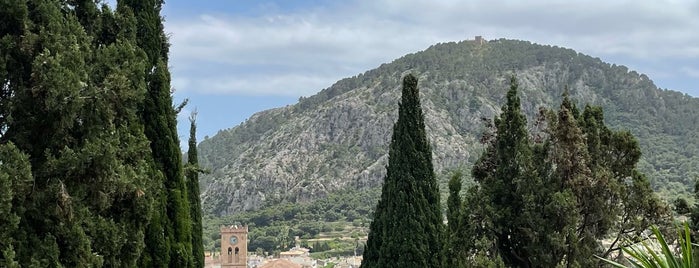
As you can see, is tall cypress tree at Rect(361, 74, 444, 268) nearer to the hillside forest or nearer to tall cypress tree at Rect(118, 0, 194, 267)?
the hillside forest

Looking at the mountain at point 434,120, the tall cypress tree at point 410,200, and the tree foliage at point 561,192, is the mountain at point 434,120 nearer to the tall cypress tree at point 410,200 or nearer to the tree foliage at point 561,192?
the tall cypress tree at point 410,200

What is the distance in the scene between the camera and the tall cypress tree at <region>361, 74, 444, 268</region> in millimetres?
14836

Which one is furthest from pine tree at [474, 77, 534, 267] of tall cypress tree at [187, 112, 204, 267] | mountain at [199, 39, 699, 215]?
mountain at [199, 39, 699, 215]

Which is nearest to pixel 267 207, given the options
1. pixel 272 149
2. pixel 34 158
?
pixel 272 149

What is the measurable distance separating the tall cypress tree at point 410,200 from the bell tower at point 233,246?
49.2 metres

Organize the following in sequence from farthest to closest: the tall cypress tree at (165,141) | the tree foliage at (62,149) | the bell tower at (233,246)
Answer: the bell tower at (233,246)
the tall cypress tree at (165,141)
the tree foliage at (62,149)

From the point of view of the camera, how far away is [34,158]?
6.57 m

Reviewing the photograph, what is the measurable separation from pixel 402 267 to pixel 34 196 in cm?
944

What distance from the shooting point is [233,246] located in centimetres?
6362

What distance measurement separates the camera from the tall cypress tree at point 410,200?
48.7ft

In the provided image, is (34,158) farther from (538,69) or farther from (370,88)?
(538,69)

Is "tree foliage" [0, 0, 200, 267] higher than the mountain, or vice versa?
the mountain

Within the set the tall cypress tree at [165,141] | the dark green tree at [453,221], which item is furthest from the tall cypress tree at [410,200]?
the tall cypress tree at [165,141]

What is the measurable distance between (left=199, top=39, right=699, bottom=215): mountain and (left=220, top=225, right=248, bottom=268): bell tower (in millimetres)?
49570
